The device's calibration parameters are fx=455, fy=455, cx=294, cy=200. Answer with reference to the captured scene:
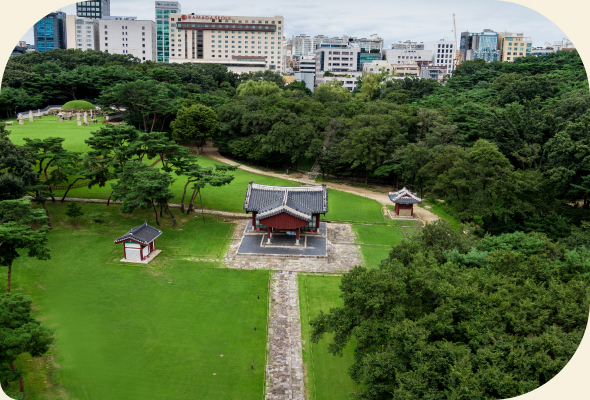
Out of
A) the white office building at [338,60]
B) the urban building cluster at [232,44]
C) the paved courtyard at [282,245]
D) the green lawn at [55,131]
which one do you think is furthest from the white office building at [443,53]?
the paved courtyard at [282,245]

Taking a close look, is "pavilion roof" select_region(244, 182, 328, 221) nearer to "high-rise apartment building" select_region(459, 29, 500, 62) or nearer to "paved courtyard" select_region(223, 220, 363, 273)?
"paved courtyard" select_region(223, 220, 363, 273)

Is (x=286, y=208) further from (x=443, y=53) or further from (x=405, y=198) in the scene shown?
(x=443, y=53)

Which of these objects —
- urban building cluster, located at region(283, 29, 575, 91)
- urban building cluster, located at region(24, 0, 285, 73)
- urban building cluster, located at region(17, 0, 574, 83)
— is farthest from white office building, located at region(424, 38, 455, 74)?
urban building cluster, located at region(24, 0, 285, 73)

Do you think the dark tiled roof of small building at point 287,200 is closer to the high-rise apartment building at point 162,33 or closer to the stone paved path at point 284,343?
the stone paved path at point 284,343

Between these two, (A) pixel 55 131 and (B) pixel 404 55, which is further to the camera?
(B) pixel 404 55

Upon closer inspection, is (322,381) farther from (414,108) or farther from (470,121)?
(414,108)

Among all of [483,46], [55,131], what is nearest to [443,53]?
[483,46]

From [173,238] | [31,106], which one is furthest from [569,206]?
[31,106]
